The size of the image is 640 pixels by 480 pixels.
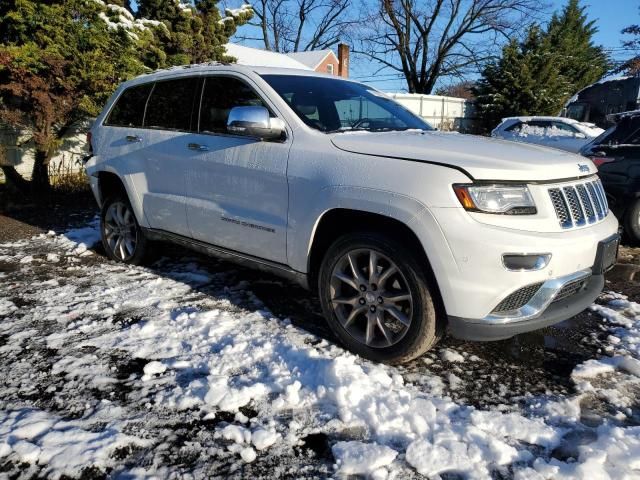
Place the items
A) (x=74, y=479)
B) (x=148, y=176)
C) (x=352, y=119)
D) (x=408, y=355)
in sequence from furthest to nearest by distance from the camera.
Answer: (x=148, y=176)
(x=352, y=119)
(x=408, y=355)
(x=74, y=479)

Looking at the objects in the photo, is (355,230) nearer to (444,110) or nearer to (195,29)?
(195,29)

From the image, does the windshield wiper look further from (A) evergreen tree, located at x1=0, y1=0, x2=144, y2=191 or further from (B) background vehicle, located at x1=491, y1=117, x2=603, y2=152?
(B) background vehicle, located at x1=491, y1=117, x2=603, y2=152

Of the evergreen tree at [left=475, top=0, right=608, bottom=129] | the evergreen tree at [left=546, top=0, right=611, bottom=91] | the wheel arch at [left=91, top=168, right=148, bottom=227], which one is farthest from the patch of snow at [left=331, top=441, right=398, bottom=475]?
the evergreen tree at [left=546, top=0, right=611, bottom=91]

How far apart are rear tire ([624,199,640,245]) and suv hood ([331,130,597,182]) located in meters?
3.13

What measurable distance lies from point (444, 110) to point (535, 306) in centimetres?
2371

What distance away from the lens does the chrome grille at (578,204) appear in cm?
270

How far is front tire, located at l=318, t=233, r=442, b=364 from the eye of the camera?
2738 millimetres

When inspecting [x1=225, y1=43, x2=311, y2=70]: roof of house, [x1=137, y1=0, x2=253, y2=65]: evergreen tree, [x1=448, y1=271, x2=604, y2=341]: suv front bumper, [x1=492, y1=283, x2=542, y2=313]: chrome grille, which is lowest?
[x1=448, y1=271, x2=604, y2=341]: suv front bumper

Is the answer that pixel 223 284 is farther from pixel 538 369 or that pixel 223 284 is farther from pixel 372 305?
pixel 538 369

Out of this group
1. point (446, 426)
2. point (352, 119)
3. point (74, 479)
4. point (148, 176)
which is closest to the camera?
point (74, 479)

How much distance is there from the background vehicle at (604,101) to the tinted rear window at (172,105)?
12140mm

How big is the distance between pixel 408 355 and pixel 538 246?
0.95 meters

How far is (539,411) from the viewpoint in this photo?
8.29ft

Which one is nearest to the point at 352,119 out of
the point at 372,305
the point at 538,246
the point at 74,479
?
the point at 372,305
